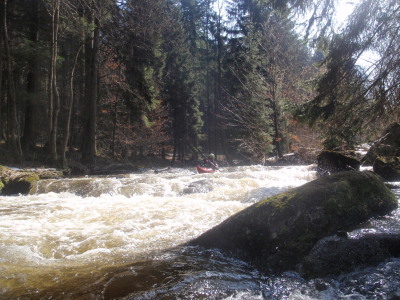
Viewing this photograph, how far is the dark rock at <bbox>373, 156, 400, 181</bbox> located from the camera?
9666mm

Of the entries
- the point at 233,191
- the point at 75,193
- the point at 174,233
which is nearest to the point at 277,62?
the point at 233,191

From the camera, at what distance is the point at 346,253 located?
3.34 metres

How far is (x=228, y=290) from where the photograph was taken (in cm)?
292

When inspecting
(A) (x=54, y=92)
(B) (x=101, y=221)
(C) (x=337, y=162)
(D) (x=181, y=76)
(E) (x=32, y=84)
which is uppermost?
(D) (x=181, y=76)

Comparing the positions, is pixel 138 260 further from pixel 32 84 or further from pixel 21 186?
pixel 32 84

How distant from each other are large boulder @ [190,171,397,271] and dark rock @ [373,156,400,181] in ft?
20.0

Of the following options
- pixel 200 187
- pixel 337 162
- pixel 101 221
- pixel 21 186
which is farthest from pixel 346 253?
pixel 21 186

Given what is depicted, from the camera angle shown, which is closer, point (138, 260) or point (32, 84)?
point (138, 260)

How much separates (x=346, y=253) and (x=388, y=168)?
7.93 metres

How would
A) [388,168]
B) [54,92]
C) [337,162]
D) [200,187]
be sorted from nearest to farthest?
1. [200,187]
2. [388,168]
3. [337,162]
4. [54,92]

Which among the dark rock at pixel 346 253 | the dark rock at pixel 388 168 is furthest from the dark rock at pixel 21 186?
the dark rock at pixel 388 168

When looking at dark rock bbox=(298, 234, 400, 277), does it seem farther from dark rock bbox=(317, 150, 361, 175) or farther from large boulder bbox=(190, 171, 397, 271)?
dark rock bbox=(317, 150, 361, 175)

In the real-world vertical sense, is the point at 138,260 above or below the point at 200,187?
below

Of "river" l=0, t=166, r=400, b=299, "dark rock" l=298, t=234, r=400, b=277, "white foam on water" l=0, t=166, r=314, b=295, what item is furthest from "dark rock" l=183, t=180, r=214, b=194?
"dark rock" l=298, t=234, r=400, b=277
